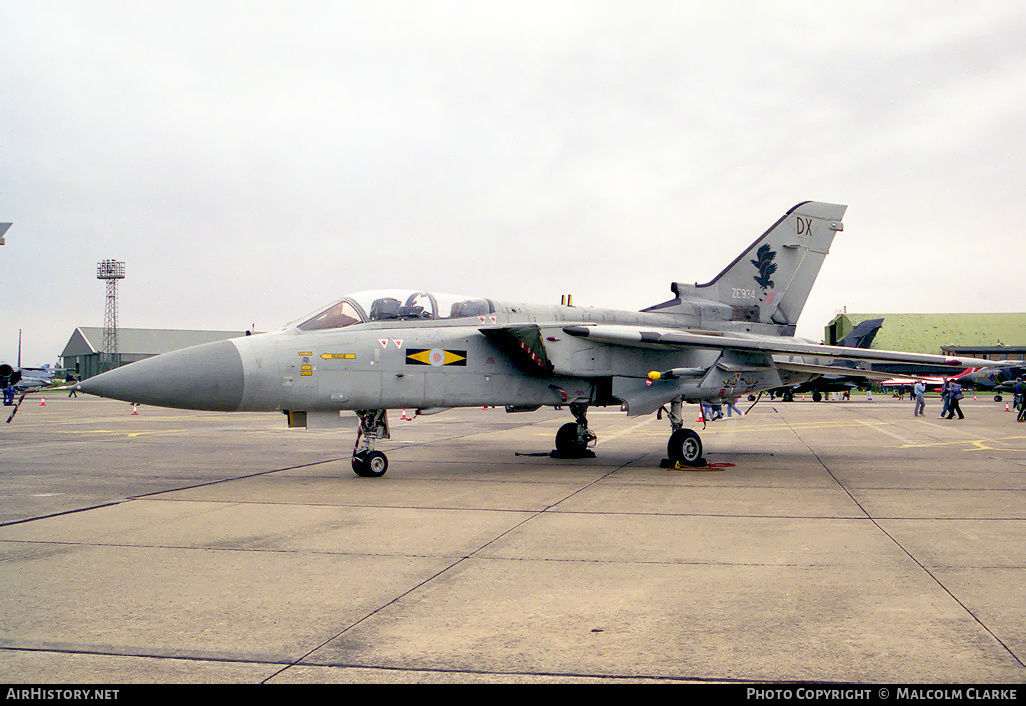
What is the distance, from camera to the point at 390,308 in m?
10.6

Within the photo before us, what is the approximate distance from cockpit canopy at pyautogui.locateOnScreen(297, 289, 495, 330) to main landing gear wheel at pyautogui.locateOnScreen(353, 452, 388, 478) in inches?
73.9

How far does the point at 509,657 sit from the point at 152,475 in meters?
8.93

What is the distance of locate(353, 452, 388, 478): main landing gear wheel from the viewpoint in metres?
10.5

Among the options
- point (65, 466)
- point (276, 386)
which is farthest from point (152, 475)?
point (276, 386)

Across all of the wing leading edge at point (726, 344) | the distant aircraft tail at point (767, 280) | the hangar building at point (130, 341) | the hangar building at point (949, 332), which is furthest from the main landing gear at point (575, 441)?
the hangar building at point (130, 341)

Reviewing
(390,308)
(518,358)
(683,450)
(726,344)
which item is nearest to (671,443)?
(683,450)

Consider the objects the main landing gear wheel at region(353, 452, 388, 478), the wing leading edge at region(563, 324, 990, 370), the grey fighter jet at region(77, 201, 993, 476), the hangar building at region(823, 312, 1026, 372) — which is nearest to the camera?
the grey fighter jet at region(77, 201, 993, 476)

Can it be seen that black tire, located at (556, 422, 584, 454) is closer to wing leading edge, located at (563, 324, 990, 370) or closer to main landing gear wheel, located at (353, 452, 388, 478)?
wing leading edge, located at (563, 324, 990, 370)

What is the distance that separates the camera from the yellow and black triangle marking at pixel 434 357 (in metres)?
10.5

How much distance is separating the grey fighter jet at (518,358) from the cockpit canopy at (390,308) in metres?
0.02

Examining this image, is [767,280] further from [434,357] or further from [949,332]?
[949,332]

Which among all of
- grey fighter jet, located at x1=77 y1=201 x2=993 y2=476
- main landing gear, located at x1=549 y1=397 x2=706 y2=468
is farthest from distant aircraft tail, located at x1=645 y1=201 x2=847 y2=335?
main landing gear, located at x1=549 y1=397 x2=706 y2=468

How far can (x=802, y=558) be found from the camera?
559 centimetres

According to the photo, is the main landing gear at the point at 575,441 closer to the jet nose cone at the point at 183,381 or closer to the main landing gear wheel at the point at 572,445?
the main landing gear wheel at the point at 572,445
